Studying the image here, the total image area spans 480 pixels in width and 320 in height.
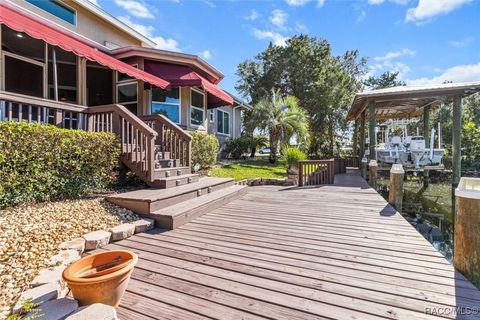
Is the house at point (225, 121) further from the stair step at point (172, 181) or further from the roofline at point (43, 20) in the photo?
the stair step at point (172, 181)

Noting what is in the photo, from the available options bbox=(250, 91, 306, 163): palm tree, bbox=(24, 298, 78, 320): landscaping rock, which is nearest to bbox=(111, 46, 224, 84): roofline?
bbox=(250, 91, 306, 163): palm tree

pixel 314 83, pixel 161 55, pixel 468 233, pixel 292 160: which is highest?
pixel 314 83

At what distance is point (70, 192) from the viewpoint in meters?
4.46

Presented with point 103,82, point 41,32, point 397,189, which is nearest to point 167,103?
point 103,82

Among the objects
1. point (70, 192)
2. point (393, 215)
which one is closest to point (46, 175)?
point (70, 192)

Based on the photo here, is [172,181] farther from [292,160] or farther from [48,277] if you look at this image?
[292,160]

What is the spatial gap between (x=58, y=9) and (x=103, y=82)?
9.00 feet

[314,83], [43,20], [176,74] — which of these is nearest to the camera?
[43,20]

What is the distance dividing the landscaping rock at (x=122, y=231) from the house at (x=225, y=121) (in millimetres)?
9776

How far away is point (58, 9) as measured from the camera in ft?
29.2

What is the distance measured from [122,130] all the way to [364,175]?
9722 millimetres

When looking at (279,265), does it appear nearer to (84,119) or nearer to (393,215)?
(393,215)

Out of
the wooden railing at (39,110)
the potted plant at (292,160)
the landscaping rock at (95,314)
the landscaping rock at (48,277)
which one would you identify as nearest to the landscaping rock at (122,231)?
the landscaping rock at (48,277)

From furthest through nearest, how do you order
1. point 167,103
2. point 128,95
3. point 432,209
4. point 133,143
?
point 167,103 < point 128,95 < point 432,209 < point 133,143
